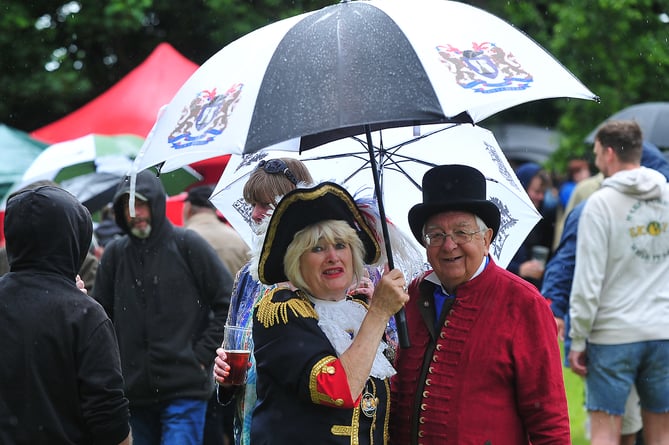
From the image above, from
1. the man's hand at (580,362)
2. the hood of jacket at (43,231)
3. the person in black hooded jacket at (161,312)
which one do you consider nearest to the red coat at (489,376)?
the hood of jacket at (43,231)

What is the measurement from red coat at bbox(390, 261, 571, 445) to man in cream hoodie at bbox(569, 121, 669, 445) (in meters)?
2.92

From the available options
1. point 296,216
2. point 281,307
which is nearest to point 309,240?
point 296,216

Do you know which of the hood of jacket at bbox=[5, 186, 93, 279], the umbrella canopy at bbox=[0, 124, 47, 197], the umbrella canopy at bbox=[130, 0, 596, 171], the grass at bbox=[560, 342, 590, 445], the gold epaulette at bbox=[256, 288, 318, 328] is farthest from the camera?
the umbrella canopy at bbox=[0, 124, 47, 197]

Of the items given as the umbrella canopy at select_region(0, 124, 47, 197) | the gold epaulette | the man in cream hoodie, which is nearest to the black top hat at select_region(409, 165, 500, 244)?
the gold epaulette

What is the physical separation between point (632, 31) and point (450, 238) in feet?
48.1

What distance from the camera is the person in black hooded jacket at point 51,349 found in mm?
3578

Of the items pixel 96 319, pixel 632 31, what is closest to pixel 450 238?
pixel 96 319

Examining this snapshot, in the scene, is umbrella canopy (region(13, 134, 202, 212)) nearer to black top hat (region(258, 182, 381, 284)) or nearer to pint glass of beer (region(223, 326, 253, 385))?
pint glass of beer (region(223, 326, 253, 385))

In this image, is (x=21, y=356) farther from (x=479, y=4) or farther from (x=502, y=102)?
(x=479, y=4)

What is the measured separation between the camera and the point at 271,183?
4.27 metres

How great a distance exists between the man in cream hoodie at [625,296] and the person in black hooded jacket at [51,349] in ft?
11.9

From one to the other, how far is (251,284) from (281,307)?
88 cm

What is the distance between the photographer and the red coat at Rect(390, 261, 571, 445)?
11.3 feet

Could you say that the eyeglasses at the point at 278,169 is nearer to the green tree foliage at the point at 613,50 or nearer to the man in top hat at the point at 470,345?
the man in top hat at the point at 470,345
